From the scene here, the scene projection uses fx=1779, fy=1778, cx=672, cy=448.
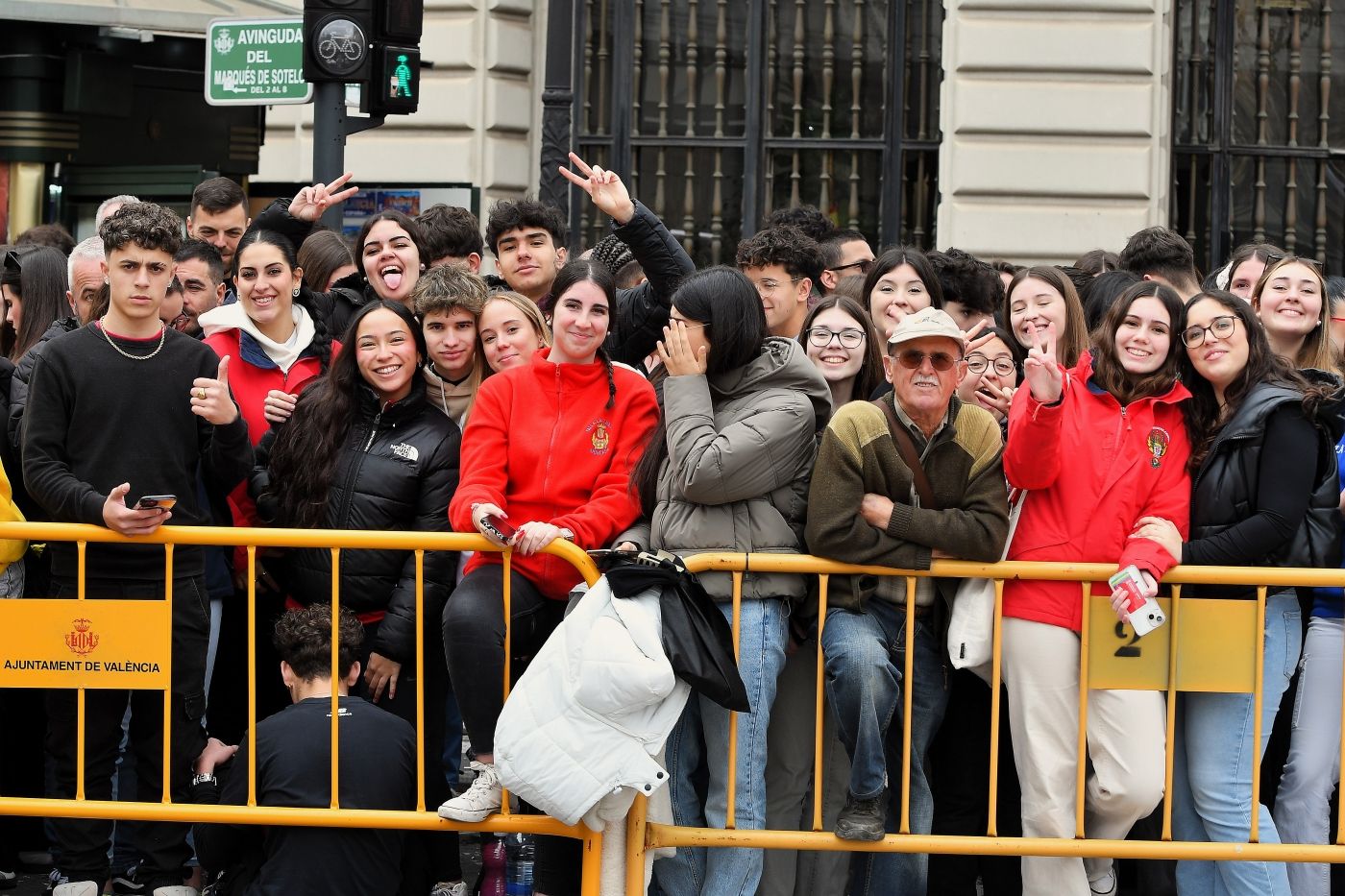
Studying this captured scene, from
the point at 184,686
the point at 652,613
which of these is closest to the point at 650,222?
the point at 652,613

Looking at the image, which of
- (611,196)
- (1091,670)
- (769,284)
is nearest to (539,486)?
(611,196)

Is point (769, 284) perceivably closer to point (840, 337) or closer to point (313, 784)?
point (840, 337)

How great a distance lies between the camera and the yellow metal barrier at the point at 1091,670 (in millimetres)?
5371

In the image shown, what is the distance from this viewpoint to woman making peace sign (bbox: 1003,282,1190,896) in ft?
17.8

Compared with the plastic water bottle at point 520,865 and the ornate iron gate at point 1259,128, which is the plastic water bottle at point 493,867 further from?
the ornate iron gate at point 1259,128

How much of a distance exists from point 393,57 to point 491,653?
466cm

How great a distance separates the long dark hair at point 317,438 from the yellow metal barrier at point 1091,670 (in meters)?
1.49

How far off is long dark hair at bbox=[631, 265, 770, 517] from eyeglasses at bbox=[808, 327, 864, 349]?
0.54 m

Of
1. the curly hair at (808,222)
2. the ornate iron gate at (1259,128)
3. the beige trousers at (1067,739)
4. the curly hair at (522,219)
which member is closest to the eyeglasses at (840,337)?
the beige trousers at (1067,739)

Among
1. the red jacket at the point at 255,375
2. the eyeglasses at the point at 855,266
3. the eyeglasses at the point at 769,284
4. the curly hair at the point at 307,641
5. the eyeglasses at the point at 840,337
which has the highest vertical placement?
the eyeglasses at the point at 855,266

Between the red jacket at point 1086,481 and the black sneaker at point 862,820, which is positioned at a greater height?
the red jacket at point 1086,481

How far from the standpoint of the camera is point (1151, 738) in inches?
214

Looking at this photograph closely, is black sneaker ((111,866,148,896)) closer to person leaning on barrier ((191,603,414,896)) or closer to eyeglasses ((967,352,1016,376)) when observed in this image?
person leaning on barrier ((191,603,414,896))

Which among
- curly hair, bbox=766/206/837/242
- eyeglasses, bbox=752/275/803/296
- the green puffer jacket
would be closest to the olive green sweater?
the green puffer jacket
